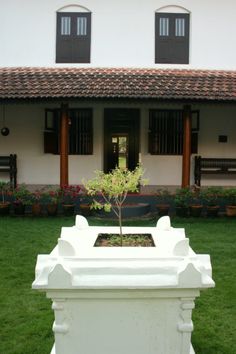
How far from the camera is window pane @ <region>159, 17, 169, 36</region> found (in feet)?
45.0

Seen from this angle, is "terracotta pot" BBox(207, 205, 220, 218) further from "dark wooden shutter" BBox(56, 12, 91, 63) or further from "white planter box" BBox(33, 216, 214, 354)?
"white planter box" BBox(33, 216, 214, 354)

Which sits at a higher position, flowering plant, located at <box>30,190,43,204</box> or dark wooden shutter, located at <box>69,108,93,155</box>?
dark wooden shutter, located at <box>69,108,93,155</box>

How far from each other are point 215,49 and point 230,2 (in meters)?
1.48

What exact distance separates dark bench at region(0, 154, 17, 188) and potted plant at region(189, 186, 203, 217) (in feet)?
17.6

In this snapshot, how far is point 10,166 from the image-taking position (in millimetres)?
13352

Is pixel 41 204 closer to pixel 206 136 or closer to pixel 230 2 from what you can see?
pixel 206 136

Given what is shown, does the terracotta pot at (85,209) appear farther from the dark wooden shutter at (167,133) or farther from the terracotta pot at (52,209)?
the dark wooden shutter at (167,133)

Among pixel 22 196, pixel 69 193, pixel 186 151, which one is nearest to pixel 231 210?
pixel 186 151

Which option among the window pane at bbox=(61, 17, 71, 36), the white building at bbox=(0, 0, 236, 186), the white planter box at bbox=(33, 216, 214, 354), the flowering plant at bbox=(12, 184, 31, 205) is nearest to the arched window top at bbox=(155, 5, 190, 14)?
the white building at bbox=(0, 0, 236, 186)

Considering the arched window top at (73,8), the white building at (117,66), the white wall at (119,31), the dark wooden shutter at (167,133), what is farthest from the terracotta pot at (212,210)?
the arched window top at (73,8)

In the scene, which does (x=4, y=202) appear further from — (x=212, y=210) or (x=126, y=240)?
(x=126, y=240)

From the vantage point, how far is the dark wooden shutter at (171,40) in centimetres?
1370

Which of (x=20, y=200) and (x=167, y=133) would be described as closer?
(x=20, y=200)

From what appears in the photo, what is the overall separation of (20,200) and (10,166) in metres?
2.20
